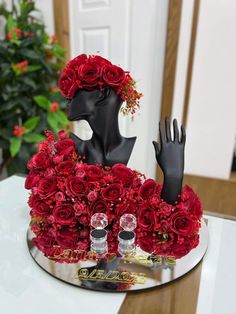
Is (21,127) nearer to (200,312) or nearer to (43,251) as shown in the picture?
(43,251)

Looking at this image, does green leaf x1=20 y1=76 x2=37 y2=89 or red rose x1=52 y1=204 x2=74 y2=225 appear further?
green leaf x1=20 y1=76 x2=37 y2=89

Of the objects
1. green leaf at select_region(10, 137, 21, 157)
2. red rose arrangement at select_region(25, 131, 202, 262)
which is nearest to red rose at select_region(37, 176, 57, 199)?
red rose arrangement at select_region(25, 131, 202, 262)

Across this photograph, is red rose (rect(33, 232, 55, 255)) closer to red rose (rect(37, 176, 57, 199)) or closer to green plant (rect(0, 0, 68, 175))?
red rose (rect(37, 176, 57, 199))

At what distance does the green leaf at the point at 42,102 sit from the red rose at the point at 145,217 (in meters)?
1.18

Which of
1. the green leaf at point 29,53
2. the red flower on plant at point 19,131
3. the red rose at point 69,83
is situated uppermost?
the green leaf at point 29,53

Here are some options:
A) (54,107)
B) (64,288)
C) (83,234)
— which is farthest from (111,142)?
(54,107)

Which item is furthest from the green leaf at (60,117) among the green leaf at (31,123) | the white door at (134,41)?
the white door at (134,41)

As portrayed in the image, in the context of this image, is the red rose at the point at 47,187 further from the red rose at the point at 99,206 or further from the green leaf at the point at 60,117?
the green leaf at the point at 60,117

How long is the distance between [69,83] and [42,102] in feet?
3.21

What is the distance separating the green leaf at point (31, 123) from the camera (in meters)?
1.51

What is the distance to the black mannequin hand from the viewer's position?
1.86ft

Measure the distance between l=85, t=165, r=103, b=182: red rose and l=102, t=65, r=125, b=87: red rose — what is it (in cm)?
22

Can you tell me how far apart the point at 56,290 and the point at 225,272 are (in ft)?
1.22

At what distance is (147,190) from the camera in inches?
23.7
